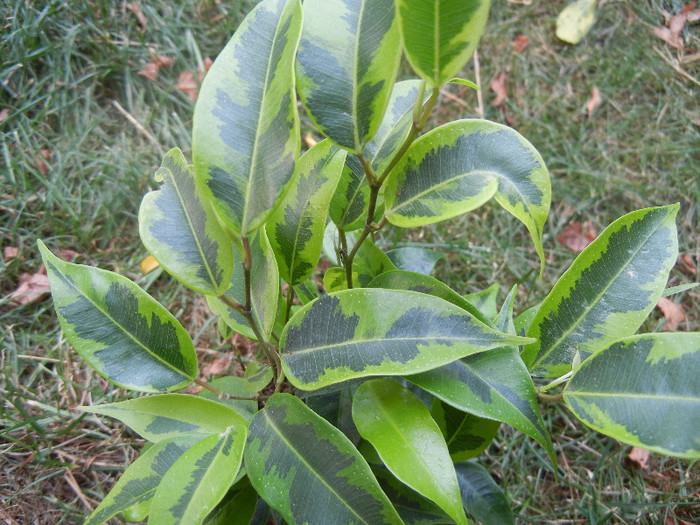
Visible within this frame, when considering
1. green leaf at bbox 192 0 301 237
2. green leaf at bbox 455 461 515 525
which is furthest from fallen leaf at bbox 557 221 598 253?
green leaf at bbox 192 0 301 237

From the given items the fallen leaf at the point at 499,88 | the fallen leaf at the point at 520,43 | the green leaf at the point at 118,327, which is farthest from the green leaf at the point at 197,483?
the fallen leaf at the point at 520,43

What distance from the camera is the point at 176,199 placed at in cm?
65

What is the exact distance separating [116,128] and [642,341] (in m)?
1.83

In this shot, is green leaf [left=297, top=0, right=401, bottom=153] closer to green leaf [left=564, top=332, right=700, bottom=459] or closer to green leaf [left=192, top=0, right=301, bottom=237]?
green leaf [left=192, top=0, right=301, bottom=237]

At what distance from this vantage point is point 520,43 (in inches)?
81.6

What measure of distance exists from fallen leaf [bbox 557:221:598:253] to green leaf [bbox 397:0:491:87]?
143cm

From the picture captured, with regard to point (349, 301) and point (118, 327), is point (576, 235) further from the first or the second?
point (118, 327)

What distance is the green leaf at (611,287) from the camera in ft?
2.34

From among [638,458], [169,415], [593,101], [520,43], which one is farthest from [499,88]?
[169,415]

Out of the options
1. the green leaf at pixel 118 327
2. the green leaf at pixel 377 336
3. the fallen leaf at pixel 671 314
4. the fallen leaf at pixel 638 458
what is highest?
the green leaf at pixel 377 336

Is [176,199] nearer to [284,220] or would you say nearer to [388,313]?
[284,220]

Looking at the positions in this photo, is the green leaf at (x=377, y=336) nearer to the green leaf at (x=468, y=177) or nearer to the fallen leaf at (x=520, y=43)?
the green leaf at (x=468, y=177)

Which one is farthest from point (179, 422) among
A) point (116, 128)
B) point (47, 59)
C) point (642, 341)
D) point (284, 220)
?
point (47, 59)

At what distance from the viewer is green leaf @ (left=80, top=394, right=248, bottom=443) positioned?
2.51 feet
